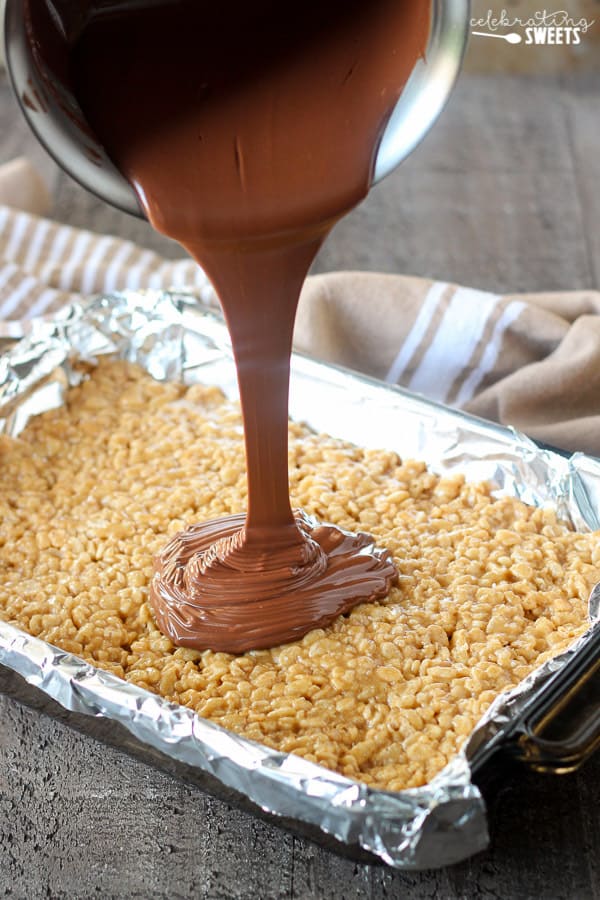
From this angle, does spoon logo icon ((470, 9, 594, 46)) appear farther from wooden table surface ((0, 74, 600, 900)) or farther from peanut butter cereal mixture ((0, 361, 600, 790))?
wooden table surface ((0, 74, 600, 900))

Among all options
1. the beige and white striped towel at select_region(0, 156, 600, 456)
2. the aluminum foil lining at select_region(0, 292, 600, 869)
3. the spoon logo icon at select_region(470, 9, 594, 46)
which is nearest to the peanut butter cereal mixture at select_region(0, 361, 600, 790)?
the aluminum foil lining at select_region(0, 292, 600, 869)

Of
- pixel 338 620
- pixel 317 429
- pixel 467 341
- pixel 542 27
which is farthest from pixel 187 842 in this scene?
pixel 542 27

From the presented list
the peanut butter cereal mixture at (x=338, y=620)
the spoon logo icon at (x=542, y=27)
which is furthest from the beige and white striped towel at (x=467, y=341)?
the spoon logo icon at (x=542, y=27)

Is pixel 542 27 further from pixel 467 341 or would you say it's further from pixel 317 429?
pixel 317 429

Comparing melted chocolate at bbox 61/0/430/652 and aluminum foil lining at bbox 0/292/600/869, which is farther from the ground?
melted chocolate at bbox 61/0/430/652

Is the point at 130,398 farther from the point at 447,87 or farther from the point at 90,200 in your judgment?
the point at 90,200
